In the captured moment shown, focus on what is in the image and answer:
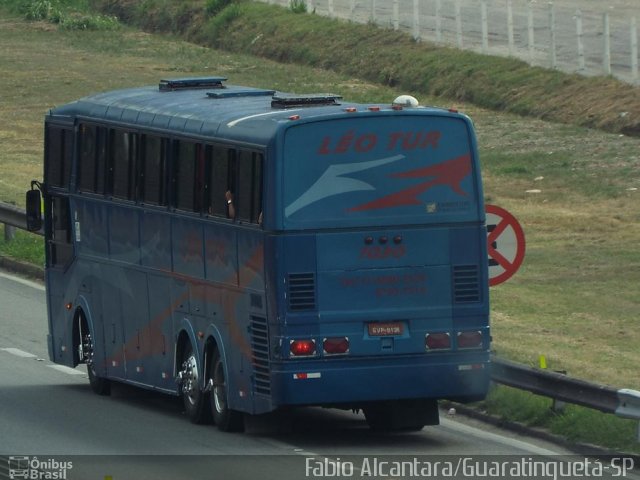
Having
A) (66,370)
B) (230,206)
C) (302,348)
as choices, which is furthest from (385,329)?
(66,370)

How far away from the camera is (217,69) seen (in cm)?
4966

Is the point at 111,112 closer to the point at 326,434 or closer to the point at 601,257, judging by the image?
the point at 326,434

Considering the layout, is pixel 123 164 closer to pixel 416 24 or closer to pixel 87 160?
pixel 87 160

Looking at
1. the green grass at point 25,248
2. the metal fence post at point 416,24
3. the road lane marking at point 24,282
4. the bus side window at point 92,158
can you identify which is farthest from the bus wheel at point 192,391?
the metal fence post at point 416,24

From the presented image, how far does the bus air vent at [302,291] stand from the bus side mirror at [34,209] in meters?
5.38

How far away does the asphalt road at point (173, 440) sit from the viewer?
14586 millimetres

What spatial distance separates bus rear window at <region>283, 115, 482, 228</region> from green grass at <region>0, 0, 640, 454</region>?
2.30 metres

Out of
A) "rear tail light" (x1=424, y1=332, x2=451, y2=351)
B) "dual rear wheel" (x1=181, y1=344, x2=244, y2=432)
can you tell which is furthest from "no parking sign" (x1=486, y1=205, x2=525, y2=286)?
"dual rear wheel" (x1=181, y1=344, x2=244, y2=432)

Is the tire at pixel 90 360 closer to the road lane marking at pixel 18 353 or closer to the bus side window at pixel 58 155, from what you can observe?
the bus side window at pixel 58 155

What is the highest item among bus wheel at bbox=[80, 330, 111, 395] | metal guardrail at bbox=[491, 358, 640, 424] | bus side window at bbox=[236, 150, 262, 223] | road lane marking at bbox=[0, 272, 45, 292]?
bus side window at bbox=[236, 150, 262, 223]

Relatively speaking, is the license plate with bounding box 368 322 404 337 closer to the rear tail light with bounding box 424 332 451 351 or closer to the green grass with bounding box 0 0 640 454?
the rear tail light with bounding box 424 332 451 351

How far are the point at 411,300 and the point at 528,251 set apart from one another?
39.7ft

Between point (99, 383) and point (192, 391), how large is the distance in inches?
97.8

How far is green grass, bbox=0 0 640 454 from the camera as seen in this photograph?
2194 cm
